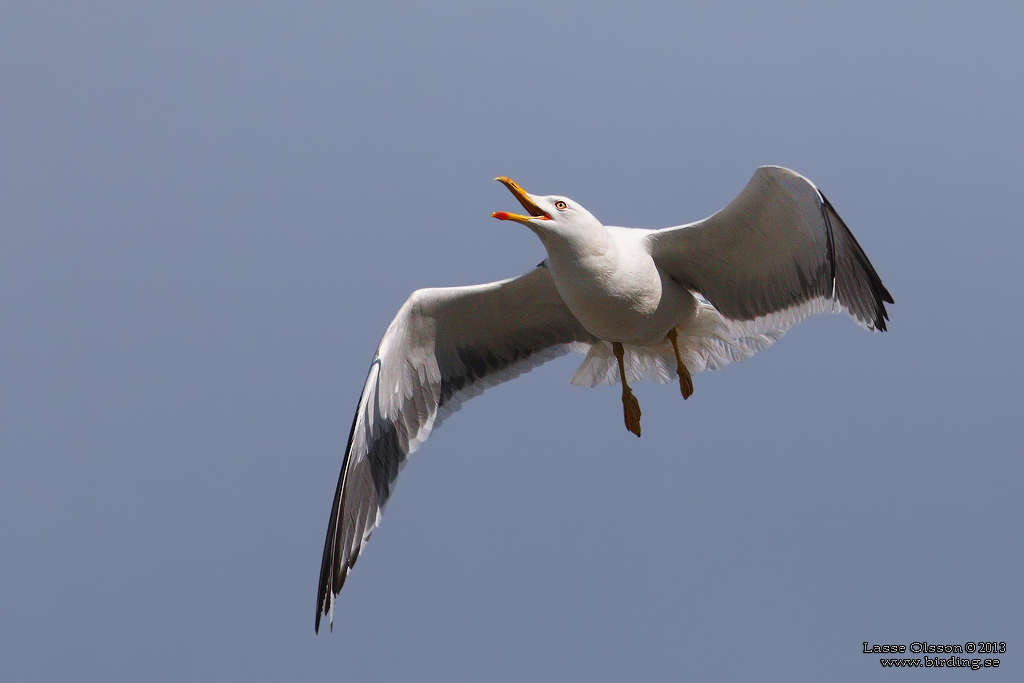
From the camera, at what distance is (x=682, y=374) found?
809cm

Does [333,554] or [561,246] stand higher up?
[561,246]

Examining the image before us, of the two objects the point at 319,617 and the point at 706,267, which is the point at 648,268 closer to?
the point at 706,267

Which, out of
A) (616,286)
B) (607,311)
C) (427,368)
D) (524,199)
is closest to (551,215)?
(524,199)

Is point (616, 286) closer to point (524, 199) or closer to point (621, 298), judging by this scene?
point (621, 298)

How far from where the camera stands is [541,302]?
8.09 meters

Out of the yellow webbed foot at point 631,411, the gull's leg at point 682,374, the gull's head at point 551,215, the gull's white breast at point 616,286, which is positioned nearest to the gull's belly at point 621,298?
the gull's white breast at point 616,286

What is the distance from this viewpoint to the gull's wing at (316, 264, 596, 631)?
7785 millimetres

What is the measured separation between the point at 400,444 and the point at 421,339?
31.5 inches

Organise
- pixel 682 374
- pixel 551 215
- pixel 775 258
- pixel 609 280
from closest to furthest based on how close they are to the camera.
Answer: pixel 551 215 → pixel 609 280 → pixel 775 258 → pixel 682 374

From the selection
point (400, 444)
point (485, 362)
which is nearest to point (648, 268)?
point (485, 362)

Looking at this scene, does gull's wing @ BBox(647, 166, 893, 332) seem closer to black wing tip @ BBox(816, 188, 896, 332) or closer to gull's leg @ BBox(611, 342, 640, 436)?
black wing tip @ BBox(816, 188, 896, 332)

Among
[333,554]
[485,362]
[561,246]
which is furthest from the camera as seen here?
[485,362]

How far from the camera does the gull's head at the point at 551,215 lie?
680cm

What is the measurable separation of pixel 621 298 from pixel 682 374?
126 centimetres
